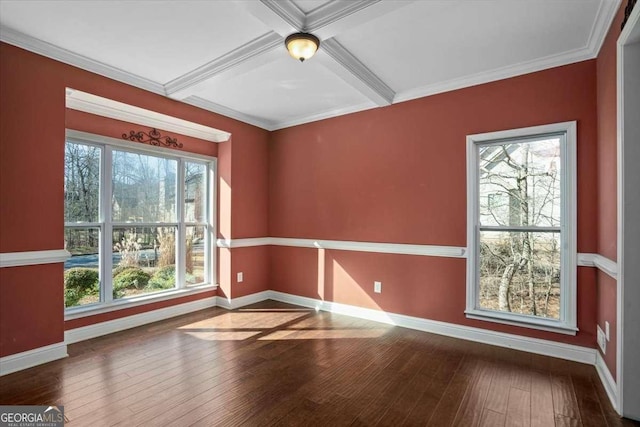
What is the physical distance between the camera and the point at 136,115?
11.8ft

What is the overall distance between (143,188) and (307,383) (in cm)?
299

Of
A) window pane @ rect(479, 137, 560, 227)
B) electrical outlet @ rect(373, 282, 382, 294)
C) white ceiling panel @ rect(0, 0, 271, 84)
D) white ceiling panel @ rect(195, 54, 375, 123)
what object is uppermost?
white ceiling panel @ rect(0, 0, 271, 84)

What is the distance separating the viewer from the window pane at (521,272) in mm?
2992

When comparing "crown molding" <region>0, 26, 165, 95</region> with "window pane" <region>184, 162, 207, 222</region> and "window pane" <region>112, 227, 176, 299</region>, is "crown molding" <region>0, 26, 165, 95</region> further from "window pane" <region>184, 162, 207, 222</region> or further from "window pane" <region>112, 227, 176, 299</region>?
"window pane" <region>112, 227, 176, 299</region>

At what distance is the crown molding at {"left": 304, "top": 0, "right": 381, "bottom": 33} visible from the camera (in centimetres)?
210

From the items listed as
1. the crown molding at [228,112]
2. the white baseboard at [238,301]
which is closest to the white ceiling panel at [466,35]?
the crown molding at [228,112]

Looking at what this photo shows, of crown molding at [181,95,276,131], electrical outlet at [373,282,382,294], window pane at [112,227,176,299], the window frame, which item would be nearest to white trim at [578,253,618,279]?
electrical outlet at [373,282,382,294]

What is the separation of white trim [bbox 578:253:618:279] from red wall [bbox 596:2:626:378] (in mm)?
43

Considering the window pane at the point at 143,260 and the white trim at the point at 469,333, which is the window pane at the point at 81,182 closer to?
the window pane at the point at 143,260

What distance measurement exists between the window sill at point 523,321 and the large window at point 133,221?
3.46 meters

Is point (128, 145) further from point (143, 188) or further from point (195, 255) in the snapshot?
point (195, 255)

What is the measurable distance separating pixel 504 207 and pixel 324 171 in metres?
2.24

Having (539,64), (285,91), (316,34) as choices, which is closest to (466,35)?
(539,64)

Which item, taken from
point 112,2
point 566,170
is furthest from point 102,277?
point 566,170
